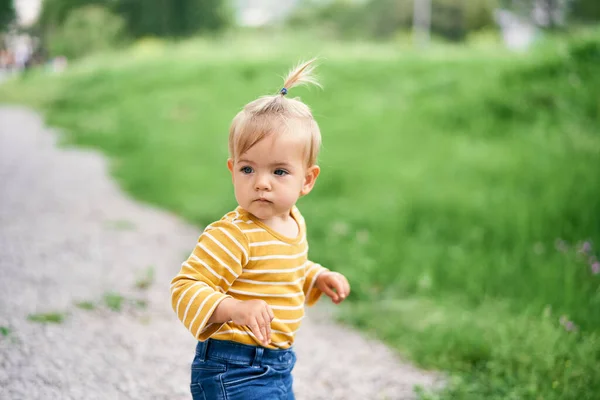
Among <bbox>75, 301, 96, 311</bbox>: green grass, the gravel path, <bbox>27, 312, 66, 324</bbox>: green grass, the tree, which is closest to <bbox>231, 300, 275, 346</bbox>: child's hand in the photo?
the gravel path

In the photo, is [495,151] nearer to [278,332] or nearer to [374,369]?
[374,369]

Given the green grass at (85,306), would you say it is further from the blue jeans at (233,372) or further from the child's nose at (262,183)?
the child's nose at (262,183)

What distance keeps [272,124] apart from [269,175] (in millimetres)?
149

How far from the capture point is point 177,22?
26422 mm

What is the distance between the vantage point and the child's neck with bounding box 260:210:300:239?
1839 mm

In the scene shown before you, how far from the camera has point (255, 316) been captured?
1.55 meters

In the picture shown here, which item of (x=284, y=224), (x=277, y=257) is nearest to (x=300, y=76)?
(x=284, y=224)

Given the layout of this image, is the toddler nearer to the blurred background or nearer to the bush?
the blurred background

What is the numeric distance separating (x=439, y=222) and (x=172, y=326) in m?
2.58

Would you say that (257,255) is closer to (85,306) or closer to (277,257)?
(277,257)

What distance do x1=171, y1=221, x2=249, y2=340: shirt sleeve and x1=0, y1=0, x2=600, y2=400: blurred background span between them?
28.2 inches

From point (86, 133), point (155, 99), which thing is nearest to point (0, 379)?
point (86, 133)

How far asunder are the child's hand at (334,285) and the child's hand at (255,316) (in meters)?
0.45

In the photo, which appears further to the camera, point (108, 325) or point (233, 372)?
point (108, 325)
